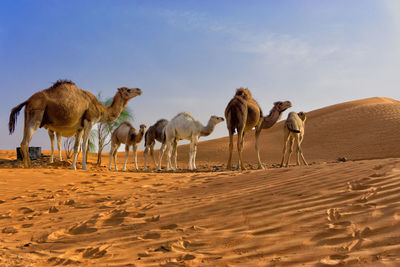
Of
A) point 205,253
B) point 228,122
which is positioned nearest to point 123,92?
point 228,122

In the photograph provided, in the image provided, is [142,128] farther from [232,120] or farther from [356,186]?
[356,186]

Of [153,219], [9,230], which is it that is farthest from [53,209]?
[153,219]

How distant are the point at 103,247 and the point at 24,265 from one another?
0.83 metres

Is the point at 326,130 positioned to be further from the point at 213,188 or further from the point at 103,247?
the point at 103,247

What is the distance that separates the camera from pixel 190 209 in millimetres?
5102

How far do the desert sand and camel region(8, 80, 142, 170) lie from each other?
2.36 meters

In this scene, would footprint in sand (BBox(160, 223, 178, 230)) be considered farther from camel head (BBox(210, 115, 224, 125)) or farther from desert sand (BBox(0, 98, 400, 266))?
camel head (BBox(210, 115, 224, 125))

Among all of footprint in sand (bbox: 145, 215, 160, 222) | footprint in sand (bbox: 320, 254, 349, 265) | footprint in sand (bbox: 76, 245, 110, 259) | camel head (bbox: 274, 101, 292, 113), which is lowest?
footprint in sand (bbox: 76, 245, 110, 259)

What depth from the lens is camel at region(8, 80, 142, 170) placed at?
10.2m

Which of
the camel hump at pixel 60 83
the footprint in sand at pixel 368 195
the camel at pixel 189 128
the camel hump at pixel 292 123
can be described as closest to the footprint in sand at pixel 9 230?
the footprint in sand at pixel 368 195

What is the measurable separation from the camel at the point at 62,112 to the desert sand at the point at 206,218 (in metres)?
2.36

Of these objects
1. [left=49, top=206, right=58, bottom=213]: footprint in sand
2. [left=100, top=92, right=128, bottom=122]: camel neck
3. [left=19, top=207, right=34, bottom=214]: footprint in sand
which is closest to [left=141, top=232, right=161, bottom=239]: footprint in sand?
[left=49, top=206, right=58, bottom=213]: footprint in sand

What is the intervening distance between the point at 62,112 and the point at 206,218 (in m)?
7.64

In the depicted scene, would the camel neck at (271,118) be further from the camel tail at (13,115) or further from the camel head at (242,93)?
the camel tail at (13,115)
